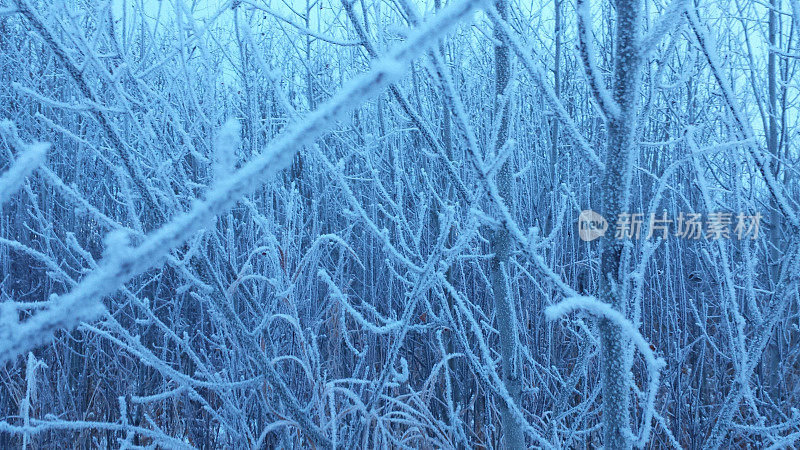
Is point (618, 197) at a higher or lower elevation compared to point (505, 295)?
higher

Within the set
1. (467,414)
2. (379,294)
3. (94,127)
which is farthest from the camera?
(94,127)

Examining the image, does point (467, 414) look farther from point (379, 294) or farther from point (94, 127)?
point (94, 127)

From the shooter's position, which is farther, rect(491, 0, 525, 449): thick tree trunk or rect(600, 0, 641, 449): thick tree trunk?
rect(491, 0, 525, 449): thick tree trunk

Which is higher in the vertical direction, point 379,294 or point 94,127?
point 94,127

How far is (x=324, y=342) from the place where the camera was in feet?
9.22

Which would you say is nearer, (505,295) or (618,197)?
(618,197)

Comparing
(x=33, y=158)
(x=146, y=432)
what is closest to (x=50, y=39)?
(x=33, y=158)

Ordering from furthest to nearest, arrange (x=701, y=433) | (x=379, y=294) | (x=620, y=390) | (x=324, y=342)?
1. (x=379, y=294)
2. (x=324, y=342)
3. (x=701, y=433)
4. (x=620, y=390)

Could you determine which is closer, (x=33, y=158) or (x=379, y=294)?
(x=33, y=158)

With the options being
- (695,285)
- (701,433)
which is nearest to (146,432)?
(701,433)

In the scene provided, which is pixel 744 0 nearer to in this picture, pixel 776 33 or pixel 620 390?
pixel 776 33

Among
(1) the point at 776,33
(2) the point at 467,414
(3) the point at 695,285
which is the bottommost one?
(2) the point at 467,414

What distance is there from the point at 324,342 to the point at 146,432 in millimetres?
1704

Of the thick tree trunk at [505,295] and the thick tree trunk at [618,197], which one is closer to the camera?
the thick tree trunk at [618,197]
